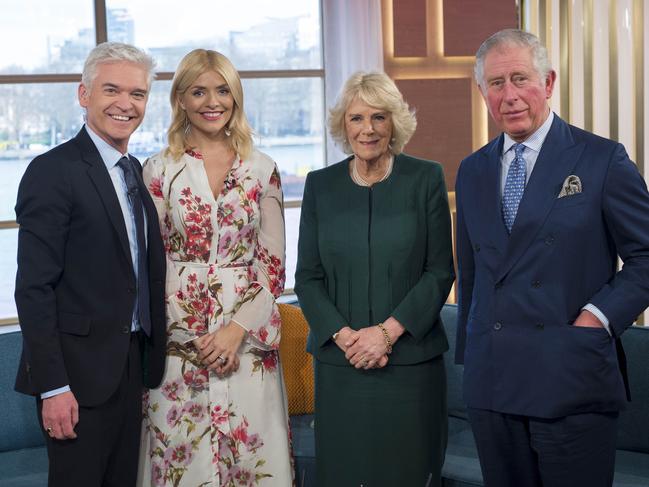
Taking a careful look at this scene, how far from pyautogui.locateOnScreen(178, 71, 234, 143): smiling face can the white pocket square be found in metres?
1.05

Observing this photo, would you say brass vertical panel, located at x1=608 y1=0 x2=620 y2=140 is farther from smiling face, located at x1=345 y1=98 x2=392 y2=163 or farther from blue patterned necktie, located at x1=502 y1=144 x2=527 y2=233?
blue patterned necktie, located at x1=502 y1=144 x2=527 y2=233

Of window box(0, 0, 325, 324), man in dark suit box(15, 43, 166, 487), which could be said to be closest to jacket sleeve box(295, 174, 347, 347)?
man in dark suit box(15, 43, 166, 487)

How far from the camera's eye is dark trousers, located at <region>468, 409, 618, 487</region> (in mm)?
2213

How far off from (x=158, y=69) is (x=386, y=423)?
3442mm

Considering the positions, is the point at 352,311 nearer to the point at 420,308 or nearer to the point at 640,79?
the point at 420,308

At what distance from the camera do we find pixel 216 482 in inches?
109

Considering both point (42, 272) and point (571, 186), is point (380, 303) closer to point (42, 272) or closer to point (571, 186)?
point (571, 186)

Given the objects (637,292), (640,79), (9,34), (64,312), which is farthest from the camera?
(9,34)

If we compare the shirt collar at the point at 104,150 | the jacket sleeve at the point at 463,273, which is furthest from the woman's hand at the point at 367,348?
the shirt collar at the point at 104,150

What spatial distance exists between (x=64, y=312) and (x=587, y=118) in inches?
136

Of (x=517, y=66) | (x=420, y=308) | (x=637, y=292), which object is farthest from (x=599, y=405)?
(x=517, y=66)

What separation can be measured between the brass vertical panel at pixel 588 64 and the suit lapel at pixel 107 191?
3251 millimetres

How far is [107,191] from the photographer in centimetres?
244

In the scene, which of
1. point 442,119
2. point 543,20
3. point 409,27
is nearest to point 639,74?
point 543,20
